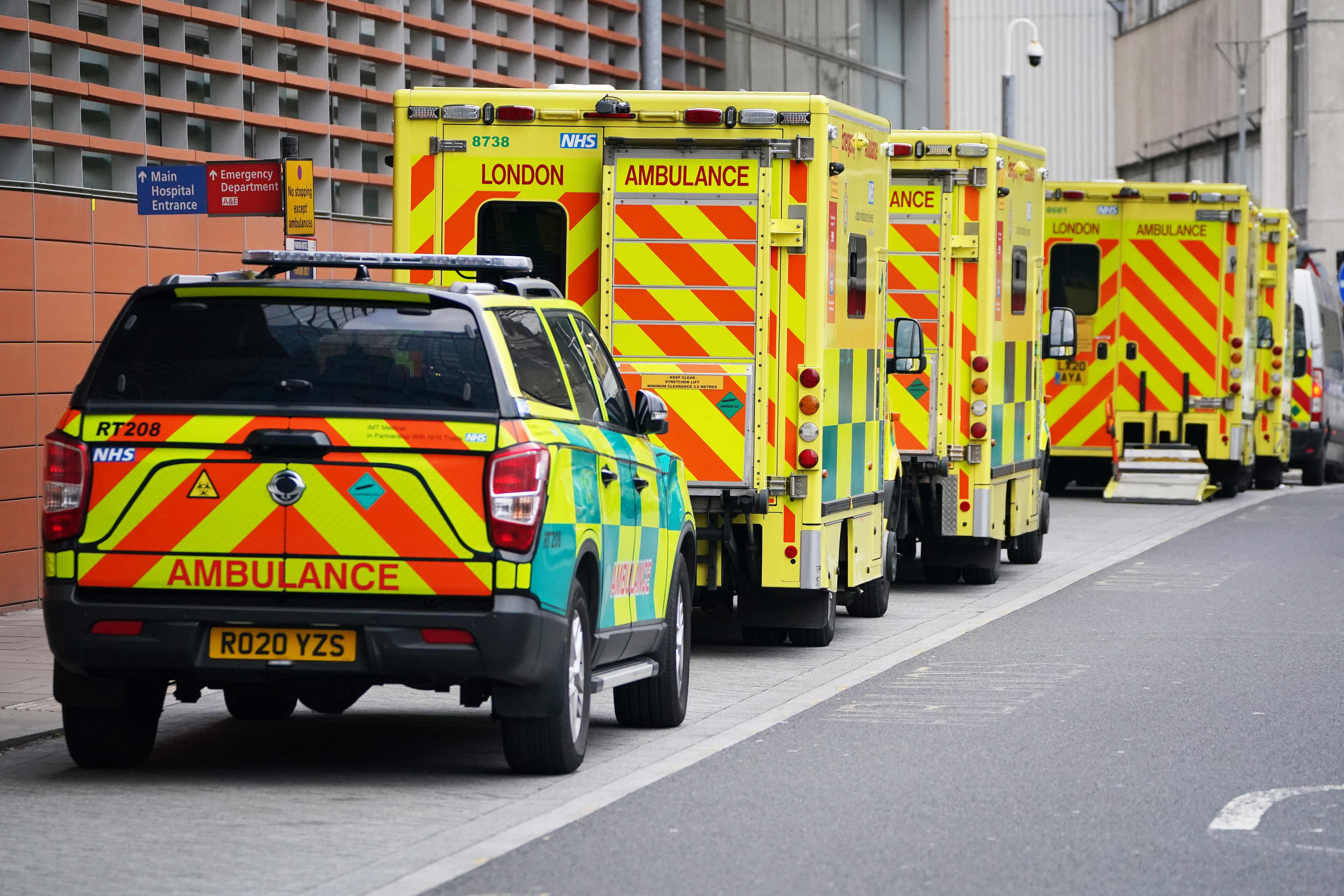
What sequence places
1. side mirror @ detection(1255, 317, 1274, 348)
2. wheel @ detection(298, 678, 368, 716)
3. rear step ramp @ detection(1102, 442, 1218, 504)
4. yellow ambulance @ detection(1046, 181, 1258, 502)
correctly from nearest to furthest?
1. wheel @ detection(298, 678, 368, 716)
2. yellow ambulance @ detection(1046, 181, 1258, 502)
3. rear step ramp @ detection(1102, 442, 1218, 504)
4. side mirror @ detection(1255, 317, 1274, 348)

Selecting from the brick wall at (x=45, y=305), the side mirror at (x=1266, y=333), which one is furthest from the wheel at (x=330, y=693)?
the side mirror at (x=1266, y=333)

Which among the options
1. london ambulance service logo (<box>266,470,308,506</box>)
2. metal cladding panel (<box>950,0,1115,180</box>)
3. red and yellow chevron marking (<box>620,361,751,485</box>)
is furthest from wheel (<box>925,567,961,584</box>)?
metal cladding panel (<box>950,0,1115,180</box>)

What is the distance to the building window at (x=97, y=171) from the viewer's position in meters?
14.8

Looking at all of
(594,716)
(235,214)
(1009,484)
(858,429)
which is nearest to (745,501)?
(858,429)

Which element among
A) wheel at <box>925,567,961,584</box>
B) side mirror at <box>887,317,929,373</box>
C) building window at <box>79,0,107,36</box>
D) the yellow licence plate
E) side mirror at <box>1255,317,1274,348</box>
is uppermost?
building window at <box>79,0,107,36</box>

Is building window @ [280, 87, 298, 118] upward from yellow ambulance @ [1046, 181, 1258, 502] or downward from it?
upward

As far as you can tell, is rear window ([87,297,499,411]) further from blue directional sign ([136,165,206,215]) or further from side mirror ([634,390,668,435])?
blue directional sign ([136,165,206,215])

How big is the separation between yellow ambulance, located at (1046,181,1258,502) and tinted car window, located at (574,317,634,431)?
52.6ft

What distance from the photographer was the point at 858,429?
13.3 m

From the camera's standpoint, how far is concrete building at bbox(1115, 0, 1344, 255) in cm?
5897

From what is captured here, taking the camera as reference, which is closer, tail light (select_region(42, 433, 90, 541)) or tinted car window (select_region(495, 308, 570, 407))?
tail light (select_region(42, 433, 90, 541))

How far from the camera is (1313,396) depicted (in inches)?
1277

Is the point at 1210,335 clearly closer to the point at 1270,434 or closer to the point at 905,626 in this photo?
the point at 1270,434

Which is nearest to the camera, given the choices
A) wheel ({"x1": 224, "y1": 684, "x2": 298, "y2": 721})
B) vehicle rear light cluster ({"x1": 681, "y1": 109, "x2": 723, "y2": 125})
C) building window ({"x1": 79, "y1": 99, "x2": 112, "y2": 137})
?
wheel ({"x1": 224, "y1": 684, "x2": 298, "y2": 721})
